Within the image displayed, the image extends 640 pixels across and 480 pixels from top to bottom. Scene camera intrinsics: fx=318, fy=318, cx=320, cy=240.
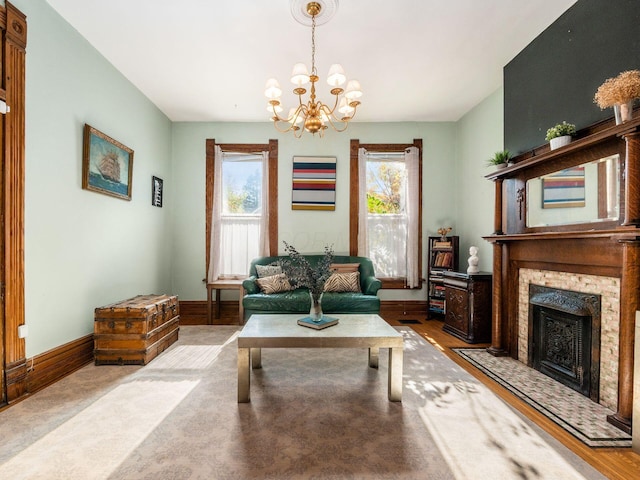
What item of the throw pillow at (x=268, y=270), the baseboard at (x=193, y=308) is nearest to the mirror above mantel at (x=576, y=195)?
the throw pillow at (x=268, y=270)

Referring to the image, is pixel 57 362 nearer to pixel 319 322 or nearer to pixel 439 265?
pixel 319 322

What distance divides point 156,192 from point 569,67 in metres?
5.03

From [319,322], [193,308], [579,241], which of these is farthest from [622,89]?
[193,308]

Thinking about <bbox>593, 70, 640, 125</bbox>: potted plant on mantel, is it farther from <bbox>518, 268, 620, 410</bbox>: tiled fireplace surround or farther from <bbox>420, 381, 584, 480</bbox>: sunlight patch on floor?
<bbox>420, 381, 584, 480</bbox>: sunlight patch on floor

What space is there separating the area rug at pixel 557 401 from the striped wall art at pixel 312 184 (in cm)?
305

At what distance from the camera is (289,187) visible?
206 inches

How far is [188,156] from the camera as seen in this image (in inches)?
207

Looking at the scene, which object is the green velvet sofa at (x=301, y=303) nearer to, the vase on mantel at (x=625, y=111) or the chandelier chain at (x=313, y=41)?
the chandelier chain at (x=313, y=41)

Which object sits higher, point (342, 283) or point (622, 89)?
point (622, 89)

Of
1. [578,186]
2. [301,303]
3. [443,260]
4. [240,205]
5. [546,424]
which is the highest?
[240,205]

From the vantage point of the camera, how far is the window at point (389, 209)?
5.19 m

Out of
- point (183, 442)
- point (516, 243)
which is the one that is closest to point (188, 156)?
point (183, 442)

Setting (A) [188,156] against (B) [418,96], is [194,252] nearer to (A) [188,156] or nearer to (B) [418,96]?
(A) [188,156]

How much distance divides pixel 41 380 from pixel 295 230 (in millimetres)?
3495
